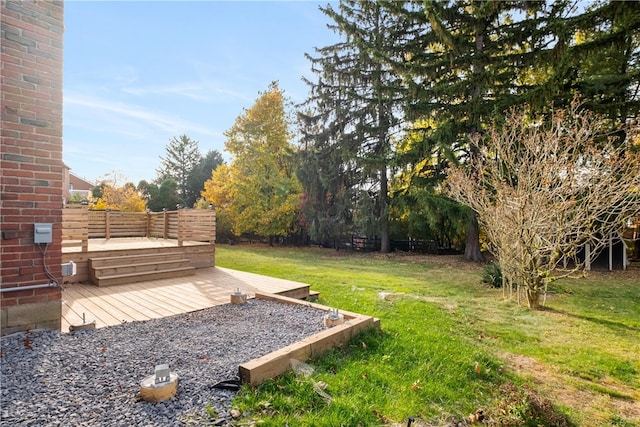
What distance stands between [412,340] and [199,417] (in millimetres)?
2538

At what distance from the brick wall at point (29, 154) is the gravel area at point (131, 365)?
14.4 inches

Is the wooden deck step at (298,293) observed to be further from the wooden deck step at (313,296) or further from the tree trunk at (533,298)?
the tree trunk at (533,298)

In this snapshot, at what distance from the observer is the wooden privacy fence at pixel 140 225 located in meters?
6.73

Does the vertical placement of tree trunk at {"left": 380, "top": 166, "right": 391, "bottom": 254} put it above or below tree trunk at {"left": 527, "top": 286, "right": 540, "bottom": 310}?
above

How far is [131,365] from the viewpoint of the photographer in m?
2.90

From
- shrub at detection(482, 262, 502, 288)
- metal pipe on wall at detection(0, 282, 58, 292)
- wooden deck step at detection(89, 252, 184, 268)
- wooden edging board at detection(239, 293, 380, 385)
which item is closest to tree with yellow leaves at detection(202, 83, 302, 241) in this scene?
wooden deck step at detection(89, 252, 184, 268)

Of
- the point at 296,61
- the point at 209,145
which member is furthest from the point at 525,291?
the point at 209,145

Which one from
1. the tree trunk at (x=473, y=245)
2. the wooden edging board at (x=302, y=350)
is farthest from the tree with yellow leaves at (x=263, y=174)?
the wooden edging board at (x=302, y=350)

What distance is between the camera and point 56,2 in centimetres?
359

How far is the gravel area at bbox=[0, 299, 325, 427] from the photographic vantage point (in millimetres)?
2186

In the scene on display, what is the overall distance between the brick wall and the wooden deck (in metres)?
0.59

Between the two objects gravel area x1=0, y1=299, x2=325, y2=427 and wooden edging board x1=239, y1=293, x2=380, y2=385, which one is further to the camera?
wooden edging board x1=239, y1=293, x2=380, y2=385

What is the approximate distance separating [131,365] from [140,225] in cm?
1042

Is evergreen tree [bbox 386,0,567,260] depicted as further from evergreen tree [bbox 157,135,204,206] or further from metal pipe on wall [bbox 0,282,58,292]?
evergreen tree [bbox 157,135,204,206]
